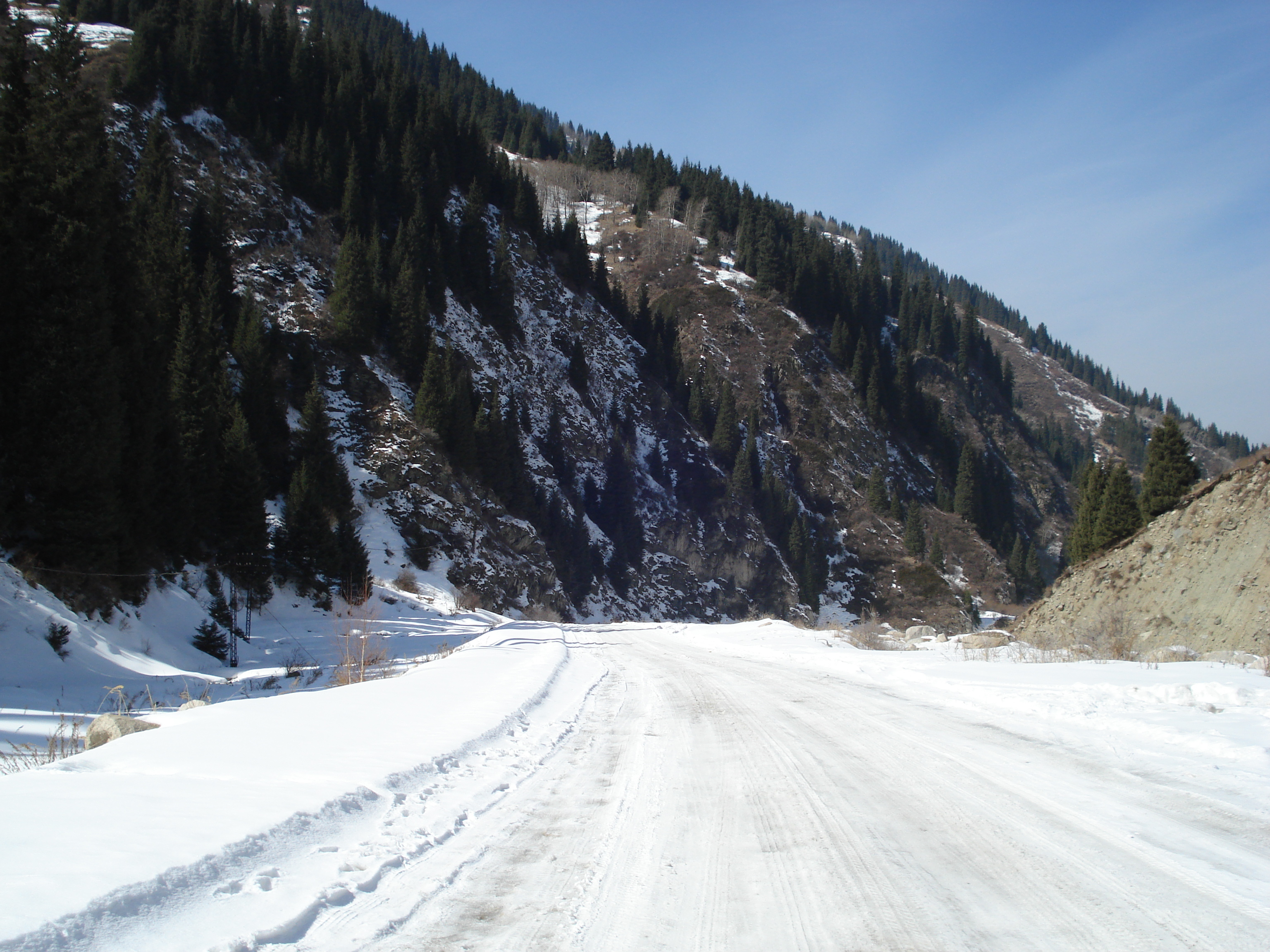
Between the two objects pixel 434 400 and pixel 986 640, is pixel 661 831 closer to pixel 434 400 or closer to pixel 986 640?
pixel 986 640

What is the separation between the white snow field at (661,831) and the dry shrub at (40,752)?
54 cm

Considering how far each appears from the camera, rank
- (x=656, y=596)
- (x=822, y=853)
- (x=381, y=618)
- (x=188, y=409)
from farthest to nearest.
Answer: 1. (x=656, y=596)
2. (x=381, y=618)
3. (x=188, y=409)
4. (x=822, y=853)

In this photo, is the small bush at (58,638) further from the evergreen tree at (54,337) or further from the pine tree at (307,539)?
the pine tree at (307,539)

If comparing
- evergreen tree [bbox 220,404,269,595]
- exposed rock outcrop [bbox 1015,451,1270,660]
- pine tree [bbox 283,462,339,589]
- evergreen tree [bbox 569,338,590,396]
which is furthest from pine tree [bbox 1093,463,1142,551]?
evergreen tree [bbox 569,338,590,396]

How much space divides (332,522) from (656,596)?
2863 cm

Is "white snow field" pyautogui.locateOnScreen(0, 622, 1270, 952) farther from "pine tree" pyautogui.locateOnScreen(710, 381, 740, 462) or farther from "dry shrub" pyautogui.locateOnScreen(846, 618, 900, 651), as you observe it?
"pine tree" pyautogui.locateOnScreen(710, 381, 740, 462)

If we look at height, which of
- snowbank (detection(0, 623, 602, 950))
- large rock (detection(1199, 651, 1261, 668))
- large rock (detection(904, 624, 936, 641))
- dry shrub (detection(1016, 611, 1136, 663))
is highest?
large rock (detection(1199, 651, 1261, 668))

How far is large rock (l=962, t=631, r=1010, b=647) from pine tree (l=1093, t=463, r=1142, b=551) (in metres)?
15.4

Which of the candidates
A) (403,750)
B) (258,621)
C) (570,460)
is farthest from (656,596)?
(403,750)

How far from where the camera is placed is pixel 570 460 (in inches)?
2151

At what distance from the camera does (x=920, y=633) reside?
25.9 metres

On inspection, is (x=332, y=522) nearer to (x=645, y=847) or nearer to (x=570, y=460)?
(x=570, y=460)

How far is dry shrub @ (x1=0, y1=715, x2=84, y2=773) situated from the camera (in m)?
4.93

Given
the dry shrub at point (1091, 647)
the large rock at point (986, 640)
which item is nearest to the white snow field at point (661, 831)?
the dry shrub at point (1091, 647)
